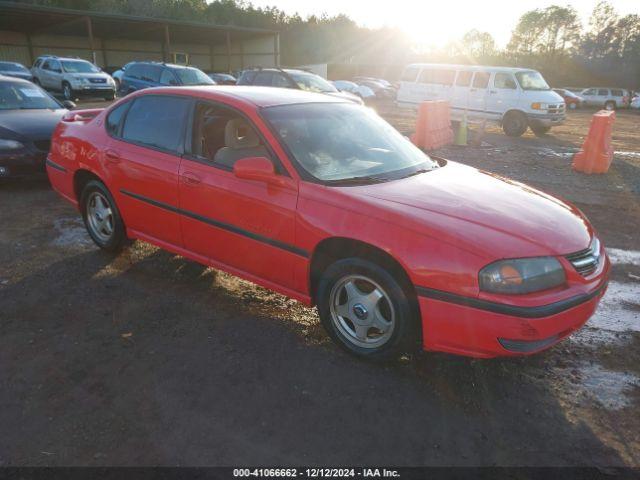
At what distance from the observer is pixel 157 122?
407 cm

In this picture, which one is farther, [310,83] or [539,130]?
[539,130]

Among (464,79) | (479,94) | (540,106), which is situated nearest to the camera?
(540,106)

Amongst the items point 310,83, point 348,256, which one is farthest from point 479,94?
point 348,256

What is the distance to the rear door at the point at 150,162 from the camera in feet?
12.7

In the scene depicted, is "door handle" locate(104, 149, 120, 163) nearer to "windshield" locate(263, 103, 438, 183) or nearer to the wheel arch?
"windshield" locate(263, 103, 438, 183)

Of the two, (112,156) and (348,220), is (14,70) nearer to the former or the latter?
(112,156)

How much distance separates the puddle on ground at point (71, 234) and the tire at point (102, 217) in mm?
357

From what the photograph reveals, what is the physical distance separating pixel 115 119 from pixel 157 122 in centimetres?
67

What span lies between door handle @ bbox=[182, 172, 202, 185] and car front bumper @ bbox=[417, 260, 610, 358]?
6.27 ft

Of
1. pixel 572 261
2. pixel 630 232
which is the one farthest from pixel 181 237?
pixel 630 232

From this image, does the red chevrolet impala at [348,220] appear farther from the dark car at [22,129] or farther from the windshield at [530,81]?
the windshield at [530,81]

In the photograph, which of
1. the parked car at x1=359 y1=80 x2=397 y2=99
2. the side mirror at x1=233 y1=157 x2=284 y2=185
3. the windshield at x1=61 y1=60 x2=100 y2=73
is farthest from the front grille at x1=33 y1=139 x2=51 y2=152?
the parked car at x1=359 y1=80 x2=397 y2=99

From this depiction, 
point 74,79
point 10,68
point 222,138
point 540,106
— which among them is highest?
point 222,138

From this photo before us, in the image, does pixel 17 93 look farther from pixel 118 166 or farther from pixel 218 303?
pixel 218 303
